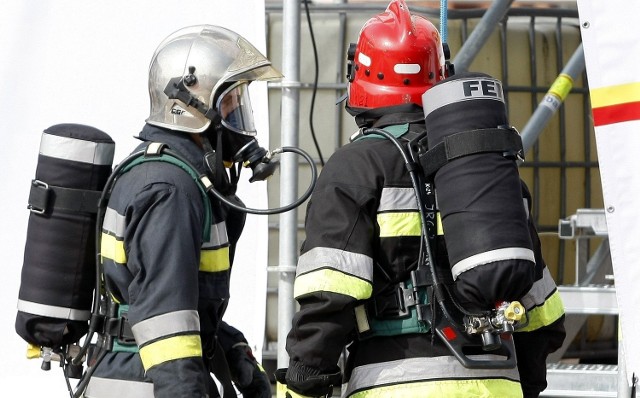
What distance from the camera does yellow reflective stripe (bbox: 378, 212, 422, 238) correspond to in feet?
9.66

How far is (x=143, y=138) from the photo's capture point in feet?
10.8

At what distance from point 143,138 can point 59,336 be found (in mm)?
634

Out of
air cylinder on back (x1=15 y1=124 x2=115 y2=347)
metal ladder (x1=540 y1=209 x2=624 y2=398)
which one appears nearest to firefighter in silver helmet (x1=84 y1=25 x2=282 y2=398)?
air cylinder on back (x1=15 y1=124 x2=115 y2=347)

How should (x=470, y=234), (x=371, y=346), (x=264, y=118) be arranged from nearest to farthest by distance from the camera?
(x=470, y=234) → (x=371, y=346) → (x=264, y=118)

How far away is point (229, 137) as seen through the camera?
3.28m

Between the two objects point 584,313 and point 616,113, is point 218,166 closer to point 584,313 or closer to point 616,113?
point 616,113

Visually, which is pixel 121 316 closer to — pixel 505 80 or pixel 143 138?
pixel 143 138

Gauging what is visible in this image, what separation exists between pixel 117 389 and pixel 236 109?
2.98 ft

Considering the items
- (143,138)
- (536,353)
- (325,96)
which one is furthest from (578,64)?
(143,138)

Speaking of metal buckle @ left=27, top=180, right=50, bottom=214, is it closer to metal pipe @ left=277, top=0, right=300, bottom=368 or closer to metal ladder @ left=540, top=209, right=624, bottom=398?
metal pipe @ left=277, top=0, right=300, bottom=368

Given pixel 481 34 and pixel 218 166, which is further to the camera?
pixel 481 34

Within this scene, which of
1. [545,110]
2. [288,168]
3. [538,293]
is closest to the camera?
[538,293]

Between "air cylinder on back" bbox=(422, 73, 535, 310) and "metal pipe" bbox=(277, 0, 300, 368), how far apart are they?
1.67 metres

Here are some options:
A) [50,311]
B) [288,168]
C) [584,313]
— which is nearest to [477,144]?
[50,311]
